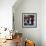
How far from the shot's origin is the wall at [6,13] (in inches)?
194

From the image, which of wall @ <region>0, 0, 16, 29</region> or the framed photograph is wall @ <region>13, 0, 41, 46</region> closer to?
the framed photograph

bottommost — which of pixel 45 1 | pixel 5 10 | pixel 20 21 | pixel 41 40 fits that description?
pixel 41 40

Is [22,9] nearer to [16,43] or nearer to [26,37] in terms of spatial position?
[26,37]

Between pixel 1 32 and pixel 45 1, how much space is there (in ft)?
8.06

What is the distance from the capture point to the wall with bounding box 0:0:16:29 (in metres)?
4.92

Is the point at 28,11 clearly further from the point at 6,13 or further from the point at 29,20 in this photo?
the point at 6,13

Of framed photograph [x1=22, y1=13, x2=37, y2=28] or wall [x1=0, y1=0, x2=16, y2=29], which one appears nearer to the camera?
wall [x1=0, y1=0, x2=16, y2=29]

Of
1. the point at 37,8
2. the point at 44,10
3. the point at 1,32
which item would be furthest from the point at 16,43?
the point at 37,8

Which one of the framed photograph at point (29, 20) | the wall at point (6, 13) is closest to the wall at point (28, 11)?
the framed photograph at point (29, 20)

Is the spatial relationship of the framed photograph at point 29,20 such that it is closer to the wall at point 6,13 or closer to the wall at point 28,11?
the wall at point 28,11

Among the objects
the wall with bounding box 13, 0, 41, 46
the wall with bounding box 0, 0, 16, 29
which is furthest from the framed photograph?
the wall with bounding box 0, 0, 16, 29

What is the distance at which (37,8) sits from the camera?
6379 millimetres

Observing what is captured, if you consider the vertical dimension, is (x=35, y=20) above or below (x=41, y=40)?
above

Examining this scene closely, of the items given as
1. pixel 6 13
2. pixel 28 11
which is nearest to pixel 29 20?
pixel 28 11
